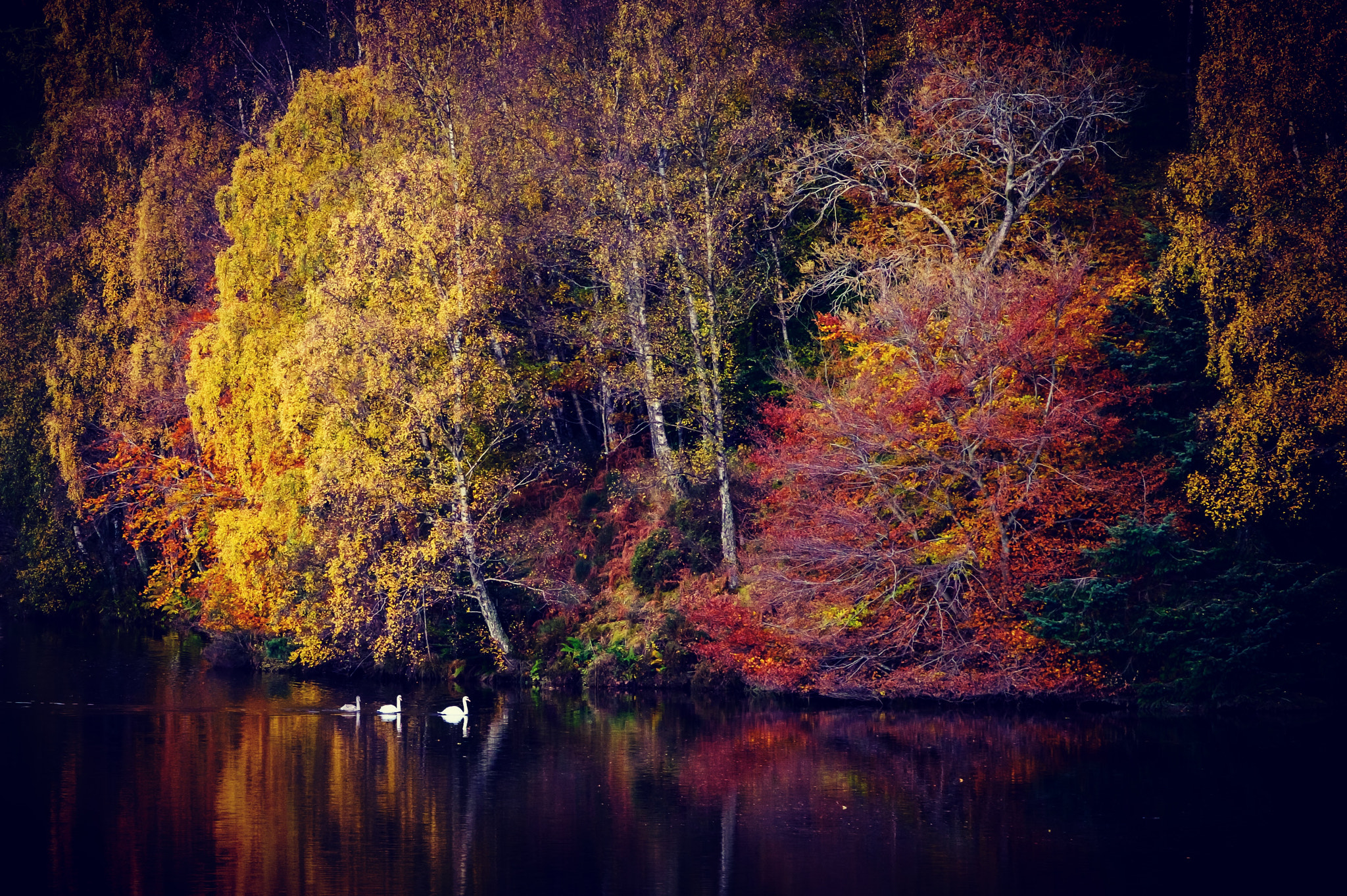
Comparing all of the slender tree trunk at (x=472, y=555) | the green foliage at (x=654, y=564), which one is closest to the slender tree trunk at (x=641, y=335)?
the green foliage at (x=654, y=564)

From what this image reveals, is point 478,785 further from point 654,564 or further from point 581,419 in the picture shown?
point 581,419

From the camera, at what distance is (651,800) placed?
2036 cm

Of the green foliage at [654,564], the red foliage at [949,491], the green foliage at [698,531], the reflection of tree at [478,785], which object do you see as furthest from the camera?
the green foliage at [698,531]

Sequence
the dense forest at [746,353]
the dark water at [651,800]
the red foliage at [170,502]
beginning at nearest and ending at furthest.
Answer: the dark water at [651,800]
the dense forest at [746,353]
the red foliage at [170,502]

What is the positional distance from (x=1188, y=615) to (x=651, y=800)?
38.8 feet

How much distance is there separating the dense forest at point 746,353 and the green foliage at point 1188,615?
0.31ft

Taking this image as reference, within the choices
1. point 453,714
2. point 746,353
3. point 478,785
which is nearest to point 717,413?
point 746,353

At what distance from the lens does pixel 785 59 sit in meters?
33.8

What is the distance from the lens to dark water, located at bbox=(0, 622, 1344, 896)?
1648cm

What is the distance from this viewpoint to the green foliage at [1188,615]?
25.2m

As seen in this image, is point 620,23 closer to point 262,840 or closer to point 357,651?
point 357,651

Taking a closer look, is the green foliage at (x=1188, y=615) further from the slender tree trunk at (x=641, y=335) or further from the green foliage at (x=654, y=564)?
the slender tree trunk at (x=641, y=335)

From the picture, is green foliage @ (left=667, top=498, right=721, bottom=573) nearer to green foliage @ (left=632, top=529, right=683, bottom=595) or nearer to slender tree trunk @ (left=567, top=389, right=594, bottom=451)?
green foliage @ (left=632, top=529, right=683, bottom=595)

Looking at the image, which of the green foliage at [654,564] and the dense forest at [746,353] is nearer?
the dense forest at [746,353]
